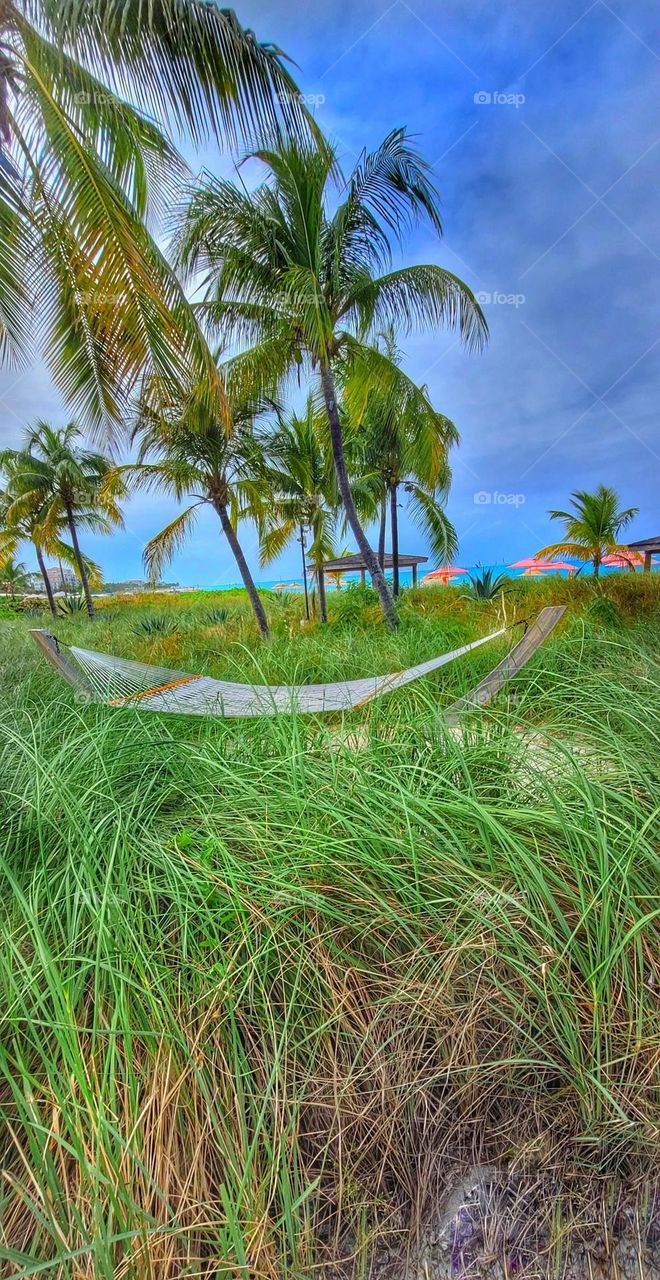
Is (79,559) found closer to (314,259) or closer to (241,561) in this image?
(241,561)

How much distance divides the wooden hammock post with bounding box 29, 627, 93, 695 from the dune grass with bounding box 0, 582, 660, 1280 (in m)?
1.48

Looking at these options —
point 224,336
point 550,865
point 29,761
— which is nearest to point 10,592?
point 224,336

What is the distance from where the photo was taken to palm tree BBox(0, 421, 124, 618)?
13156mm

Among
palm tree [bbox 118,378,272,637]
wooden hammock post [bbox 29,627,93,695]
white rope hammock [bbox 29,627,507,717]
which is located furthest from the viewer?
palm tree [bbox 118,378,272,637]

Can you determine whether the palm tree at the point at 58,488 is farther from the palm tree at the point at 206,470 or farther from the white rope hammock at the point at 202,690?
the white rope hammock at the point at 202,690

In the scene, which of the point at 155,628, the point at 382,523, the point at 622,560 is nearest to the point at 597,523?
the point at 622,560

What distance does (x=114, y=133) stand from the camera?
306 cm

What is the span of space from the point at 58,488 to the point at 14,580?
11.9m

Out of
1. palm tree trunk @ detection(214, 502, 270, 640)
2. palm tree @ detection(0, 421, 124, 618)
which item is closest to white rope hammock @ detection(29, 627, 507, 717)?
palm tree trunk @ detection(214, 502, 270, 640)

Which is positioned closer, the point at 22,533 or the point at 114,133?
the point at 114,133

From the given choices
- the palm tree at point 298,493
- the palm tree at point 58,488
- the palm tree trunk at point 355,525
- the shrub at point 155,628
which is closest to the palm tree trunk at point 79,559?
the palm tree at point 58,488

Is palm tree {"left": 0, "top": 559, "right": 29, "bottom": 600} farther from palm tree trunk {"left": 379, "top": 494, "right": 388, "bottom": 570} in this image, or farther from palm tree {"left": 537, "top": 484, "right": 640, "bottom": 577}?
palm tree {"left": 537, "top": 484, "right": 640, "bottom": 577}

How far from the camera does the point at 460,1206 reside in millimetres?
871

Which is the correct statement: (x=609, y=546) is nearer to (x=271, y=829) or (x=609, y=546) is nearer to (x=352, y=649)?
(x=352, y=649)
